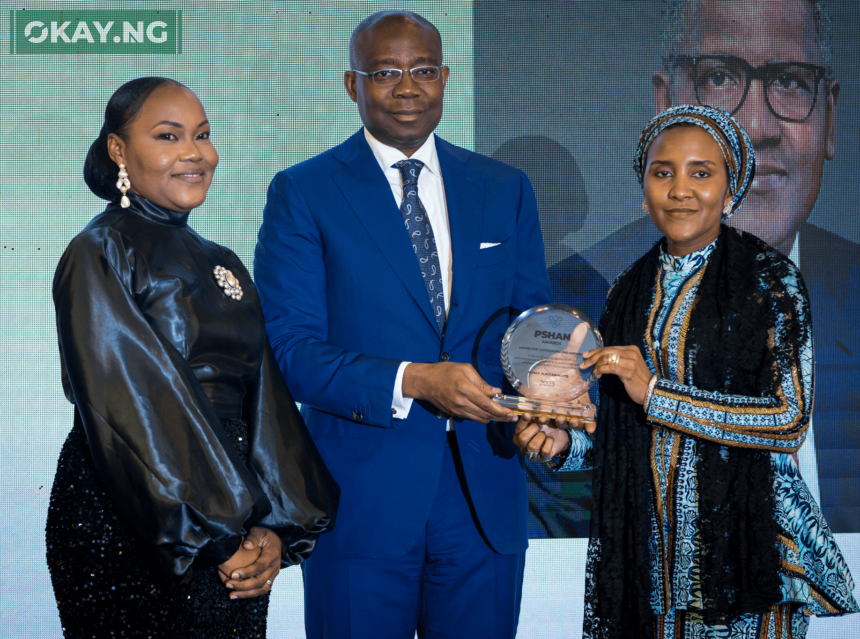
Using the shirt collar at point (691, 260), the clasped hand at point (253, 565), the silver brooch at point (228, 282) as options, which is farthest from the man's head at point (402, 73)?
the clasped hand at point (253, 565)

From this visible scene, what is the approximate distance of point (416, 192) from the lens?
222 centimetres

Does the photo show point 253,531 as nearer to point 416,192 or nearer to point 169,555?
point 169,555

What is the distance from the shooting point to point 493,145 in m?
3.53

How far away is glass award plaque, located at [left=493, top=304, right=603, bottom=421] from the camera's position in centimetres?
202

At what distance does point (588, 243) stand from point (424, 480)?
1807 millimetres

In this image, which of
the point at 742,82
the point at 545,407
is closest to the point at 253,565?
the point at 545,407

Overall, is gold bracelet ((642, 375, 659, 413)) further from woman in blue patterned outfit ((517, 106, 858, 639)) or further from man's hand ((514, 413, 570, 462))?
man's hand ((514, 413, 570, 462))

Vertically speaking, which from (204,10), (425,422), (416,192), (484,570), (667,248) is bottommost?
(484,570)

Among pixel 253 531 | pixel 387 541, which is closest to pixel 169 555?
pixel 253 531

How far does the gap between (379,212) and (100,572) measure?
3.54 feet

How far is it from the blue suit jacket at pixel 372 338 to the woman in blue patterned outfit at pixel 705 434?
0.71 ft

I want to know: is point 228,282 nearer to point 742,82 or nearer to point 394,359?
point 394,359

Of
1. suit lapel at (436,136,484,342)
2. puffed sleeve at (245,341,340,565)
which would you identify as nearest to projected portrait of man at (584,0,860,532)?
suit lapel at (436,136,484,342)

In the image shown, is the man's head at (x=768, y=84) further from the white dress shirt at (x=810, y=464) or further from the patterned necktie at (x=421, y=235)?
the patterned necktie at (x=421, y=235)
